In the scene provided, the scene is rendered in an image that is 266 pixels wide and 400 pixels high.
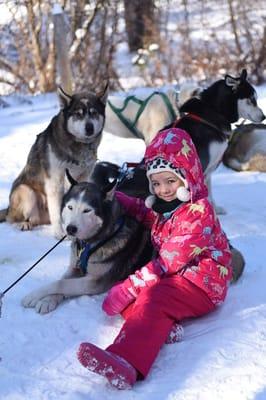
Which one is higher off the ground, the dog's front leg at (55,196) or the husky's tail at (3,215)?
the dog's front leg at (55,196)

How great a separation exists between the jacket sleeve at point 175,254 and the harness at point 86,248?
304mm

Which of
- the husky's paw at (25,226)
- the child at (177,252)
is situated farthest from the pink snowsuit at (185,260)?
the husky's paw at (25,226)

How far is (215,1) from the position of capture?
20.7 m

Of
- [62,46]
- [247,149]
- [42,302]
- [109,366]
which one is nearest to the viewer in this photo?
[109,366]

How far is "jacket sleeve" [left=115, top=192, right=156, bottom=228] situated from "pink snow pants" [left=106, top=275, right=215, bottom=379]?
52cm

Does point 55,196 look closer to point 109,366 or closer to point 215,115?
point 215,115

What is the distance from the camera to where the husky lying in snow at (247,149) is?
258 inches

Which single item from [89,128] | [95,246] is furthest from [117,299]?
[89,128]

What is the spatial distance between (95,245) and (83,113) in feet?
5.01

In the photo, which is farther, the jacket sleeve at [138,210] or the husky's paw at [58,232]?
the husky's paw at [58,232]

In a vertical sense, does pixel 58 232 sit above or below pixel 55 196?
below

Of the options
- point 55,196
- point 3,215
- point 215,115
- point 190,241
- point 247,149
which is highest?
point 190,241

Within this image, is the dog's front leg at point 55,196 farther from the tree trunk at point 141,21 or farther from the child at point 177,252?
the tree trunk at point 141,21

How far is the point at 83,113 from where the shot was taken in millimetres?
4598
